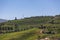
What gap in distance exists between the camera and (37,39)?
147125 millimetres

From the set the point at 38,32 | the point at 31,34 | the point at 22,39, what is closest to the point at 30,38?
the point at 22,39

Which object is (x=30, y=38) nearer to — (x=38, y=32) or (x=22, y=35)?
(x=22, y=35)

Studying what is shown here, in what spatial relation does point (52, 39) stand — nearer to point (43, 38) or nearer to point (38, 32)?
point (43, 38)

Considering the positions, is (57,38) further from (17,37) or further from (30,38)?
(17,37)

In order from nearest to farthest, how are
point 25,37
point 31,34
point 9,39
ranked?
point 9,39, point 25,37, point 31,34

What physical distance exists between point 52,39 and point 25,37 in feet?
85.4

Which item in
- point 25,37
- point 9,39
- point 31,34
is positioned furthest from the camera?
point 31,34

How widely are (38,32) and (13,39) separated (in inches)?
1590

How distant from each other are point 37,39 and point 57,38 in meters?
19.0

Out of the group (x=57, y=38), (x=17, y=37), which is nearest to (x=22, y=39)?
(x=17, y=37)

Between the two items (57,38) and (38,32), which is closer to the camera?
(57,38)

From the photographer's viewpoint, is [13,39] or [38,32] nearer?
[13,39]

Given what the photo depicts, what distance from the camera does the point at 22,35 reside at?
6358 inches

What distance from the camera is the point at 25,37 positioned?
158 m
